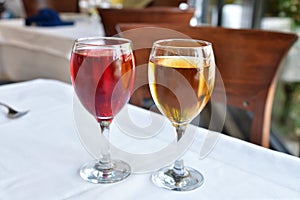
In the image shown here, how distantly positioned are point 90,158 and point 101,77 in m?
0.13

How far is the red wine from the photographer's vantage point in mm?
430

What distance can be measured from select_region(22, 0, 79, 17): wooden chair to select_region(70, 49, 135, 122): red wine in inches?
94.6

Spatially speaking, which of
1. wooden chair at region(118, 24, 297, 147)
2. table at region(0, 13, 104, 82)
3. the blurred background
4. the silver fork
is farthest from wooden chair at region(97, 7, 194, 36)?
the silver fork

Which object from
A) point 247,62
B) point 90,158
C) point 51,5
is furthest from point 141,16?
point 51,5

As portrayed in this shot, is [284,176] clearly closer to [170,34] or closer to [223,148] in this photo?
[223,148]

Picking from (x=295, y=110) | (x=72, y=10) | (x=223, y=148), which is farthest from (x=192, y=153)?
(x=72, y=10)

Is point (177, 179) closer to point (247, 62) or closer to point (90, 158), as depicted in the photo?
point (90, 158)

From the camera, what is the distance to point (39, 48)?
1.90 m

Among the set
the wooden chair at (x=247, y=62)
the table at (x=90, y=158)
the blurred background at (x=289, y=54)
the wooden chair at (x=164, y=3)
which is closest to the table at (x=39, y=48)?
the blurred background at (x=289, y=54)

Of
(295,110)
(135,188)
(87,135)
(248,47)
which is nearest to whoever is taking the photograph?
(135,188)

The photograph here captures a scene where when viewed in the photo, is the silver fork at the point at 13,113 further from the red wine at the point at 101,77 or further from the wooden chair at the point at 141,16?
the wooden chair at the point at 141,16

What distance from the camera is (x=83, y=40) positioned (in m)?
0.48

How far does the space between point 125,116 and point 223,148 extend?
0.20 m

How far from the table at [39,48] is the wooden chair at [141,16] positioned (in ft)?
0.79
